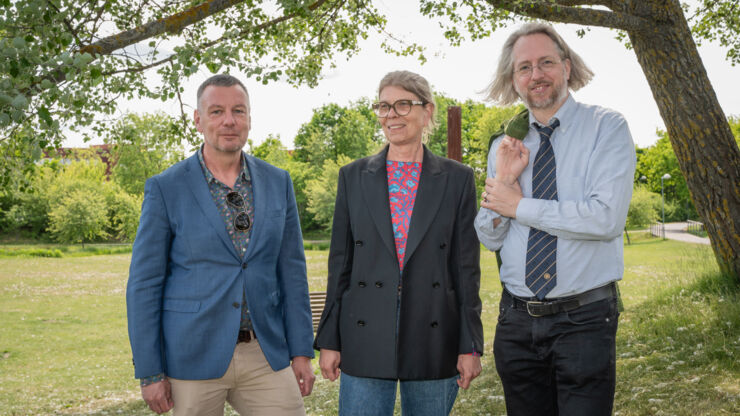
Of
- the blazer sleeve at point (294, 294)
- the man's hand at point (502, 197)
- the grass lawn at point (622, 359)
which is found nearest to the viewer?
the man's hand at point (502, 197)

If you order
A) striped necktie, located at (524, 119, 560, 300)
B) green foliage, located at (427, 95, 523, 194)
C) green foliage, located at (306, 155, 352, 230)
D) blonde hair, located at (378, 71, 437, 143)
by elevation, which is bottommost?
striped necktie, located at (524, 119, 560, 300)

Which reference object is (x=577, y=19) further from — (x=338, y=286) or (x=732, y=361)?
(x=338, y=286)

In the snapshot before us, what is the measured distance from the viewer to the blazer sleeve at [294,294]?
3.87 m

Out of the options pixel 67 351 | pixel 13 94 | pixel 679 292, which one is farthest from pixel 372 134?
pixel 13 94

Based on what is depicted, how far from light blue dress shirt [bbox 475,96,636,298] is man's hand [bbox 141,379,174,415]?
1979mm

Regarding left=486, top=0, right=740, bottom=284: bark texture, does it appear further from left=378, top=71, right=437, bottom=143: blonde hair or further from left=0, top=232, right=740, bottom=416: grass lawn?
left=378, top=71, right=437, bottom=143: blonde hair

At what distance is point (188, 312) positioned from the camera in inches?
138

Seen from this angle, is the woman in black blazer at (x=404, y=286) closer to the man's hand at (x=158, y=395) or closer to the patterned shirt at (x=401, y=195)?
the patterned shirt at (x=401, y=195)

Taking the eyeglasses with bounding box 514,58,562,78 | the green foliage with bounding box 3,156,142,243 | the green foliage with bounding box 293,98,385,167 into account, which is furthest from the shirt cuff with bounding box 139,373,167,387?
the green foliage with bounding box 293,98,385,167

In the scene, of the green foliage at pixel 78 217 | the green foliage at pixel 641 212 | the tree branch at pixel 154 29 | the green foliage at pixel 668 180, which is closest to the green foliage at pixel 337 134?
the green foliage at pixel 78 217

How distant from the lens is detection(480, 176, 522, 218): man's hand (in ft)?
10.6

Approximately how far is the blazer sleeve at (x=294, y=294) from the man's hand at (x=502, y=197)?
1.25 meters

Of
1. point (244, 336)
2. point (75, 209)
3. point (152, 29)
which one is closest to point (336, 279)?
point (244, 336)

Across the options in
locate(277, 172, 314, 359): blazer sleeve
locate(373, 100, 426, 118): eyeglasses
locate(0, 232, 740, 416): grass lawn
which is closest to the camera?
locate(373, 100, 426, 118): eyeglasses
